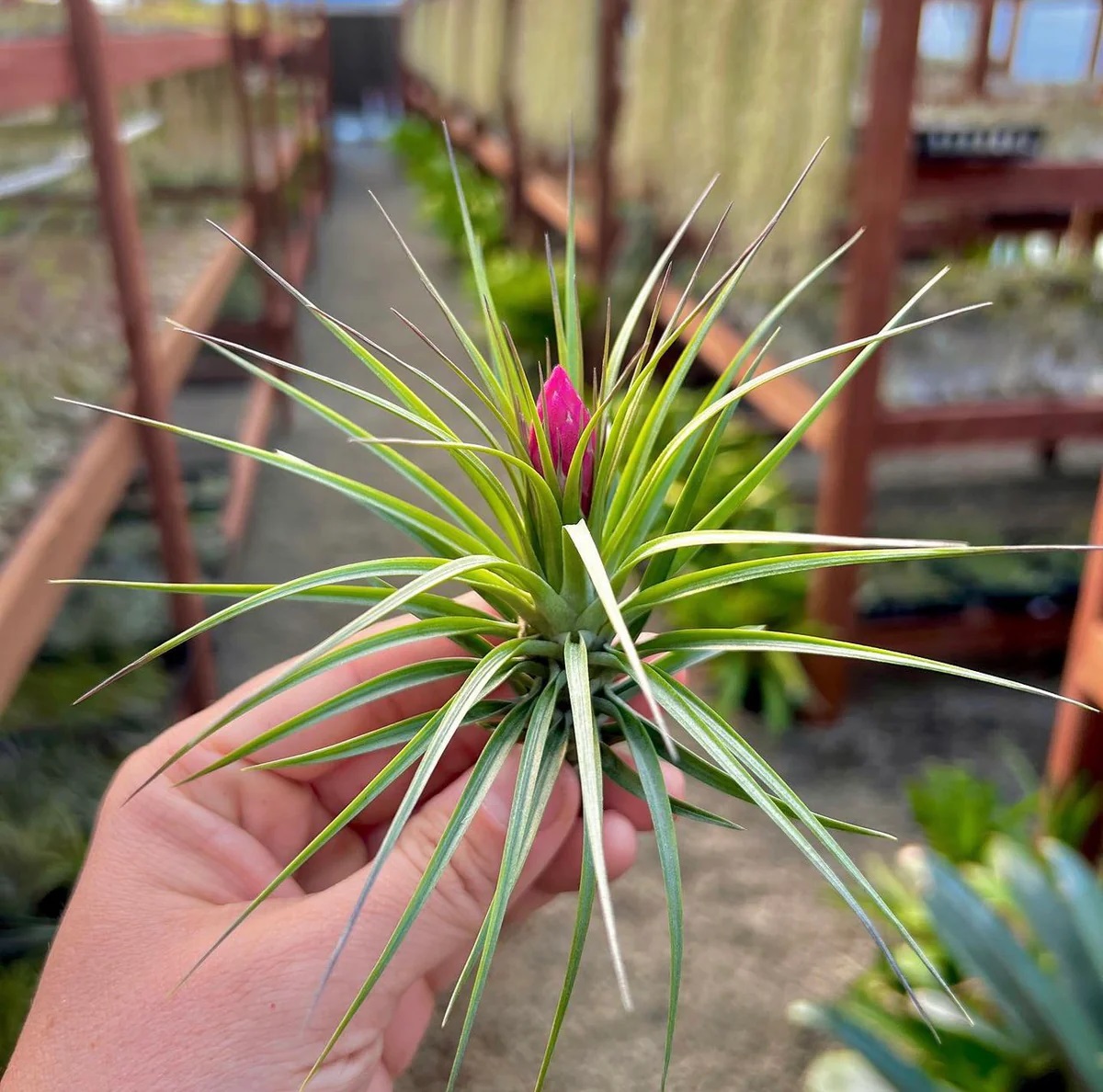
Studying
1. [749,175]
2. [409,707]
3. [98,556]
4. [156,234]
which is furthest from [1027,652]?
[156,234]

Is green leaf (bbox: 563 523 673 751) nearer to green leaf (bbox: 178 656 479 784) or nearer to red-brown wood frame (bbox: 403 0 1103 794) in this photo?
green leaf (bbox: 178 656 479 784)

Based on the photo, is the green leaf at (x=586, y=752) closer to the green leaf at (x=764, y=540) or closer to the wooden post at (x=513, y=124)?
the green leaf at (x=764, y=540)

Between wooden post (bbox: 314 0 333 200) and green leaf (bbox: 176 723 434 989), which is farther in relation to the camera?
wooden post (bbox: 314 0 333 200)

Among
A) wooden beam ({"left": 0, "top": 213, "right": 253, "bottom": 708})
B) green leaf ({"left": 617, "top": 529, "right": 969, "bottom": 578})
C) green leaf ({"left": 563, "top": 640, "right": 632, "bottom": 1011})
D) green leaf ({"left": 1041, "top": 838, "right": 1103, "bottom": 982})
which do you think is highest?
green leaf ({"left": 617, "top": 529, "right": 969, "bottom": 578})

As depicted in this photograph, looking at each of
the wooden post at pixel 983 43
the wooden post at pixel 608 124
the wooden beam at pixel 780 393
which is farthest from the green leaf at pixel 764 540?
the wooden post at pixel 983 43

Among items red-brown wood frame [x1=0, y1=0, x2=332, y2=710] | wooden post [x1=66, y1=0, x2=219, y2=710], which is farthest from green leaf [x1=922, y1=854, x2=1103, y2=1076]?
wooden post [x1=66, y1=0, x2=219, y2=710]
